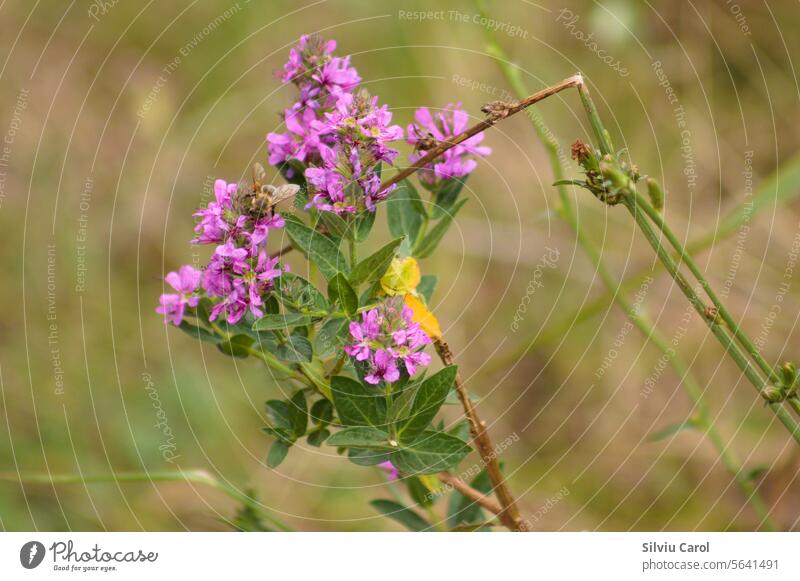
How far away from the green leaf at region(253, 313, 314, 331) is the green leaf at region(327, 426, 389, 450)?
0.75ft

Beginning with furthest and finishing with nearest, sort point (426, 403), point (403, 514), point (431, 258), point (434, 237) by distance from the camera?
point (431, 258) < point (403, 514) < point (434, 237) < point (426, 403)

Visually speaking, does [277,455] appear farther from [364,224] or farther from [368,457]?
[364,224]

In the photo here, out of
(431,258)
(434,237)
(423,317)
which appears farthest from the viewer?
(431,258)

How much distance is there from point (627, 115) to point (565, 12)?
22.8 inches

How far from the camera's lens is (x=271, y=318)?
1.61m

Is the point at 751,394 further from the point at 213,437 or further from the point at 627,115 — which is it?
the point at 213,437

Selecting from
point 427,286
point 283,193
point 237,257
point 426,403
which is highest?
point 283,193

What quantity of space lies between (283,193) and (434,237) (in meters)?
0.42

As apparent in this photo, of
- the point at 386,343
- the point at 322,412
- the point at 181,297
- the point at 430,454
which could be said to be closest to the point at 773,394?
the point at 430,454

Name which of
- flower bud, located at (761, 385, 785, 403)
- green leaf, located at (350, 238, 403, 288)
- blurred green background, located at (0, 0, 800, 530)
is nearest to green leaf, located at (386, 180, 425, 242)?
green leaf, located at (350, 238, 403, 288)

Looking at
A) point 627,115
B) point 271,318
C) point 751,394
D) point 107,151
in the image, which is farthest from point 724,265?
point 107,151

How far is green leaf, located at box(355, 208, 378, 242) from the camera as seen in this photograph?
168 cm

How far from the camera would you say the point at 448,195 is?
193 centimetres

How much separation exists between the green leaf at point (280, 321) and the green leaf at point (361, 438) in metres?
0.23
